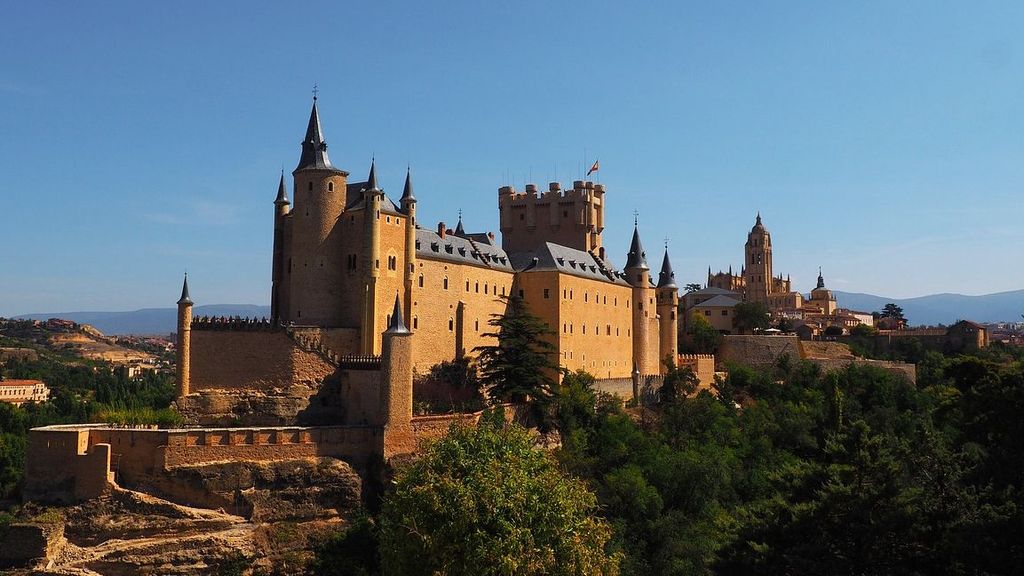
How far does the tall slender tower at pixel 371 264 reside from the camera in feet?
154

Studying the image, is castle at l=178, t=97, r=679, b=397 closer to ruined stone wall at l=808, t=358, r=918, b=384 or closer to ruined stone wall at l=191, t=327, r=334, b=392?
ruined stone wall at l=191, t=327, r=334, b=392

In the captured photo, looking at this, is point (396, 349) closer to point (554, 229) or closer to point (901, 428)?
point (554, 229)

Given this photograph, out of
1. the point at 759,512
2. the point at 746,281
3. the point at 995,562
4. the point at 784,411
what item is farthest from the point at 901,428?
the point at 746,281

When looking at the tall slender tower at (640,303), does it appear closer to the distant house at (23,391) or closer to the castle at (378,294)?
the castle at (378,294)

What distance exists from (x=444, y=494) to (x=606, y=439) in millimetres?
21960

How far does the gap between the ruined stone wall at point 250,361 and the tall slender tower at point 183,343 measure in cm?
28

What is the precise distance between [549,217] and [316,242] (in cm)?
2356

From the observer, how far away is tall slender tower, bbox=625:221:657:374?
6706cm

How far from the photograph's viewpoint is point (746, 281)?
121250 mm

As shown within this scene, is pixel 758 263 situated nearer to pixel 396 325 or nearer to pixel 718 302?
Result: pixel 718 302

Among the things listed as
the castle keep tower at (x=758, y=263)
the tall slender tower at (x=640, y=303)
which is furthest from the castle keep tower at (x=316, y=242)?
the castle keep tower at (x=758, y=263)

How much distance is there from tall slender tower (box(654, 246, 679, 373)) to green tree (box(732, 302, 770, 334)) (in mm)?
17016

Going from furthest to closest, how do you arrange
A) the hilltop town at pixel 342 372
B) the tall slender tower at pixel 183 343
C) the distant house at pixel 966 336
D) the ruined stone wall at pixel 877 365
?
the distant house at pixel 966 336 < the ruined stone wall at pixel 877 365 < the tall slender tower at pixel 183 343 < the hilltop town at pixel 342 372

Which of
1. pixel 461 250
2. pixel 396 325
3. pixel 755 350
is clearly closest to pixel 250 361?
pixel 396 325
